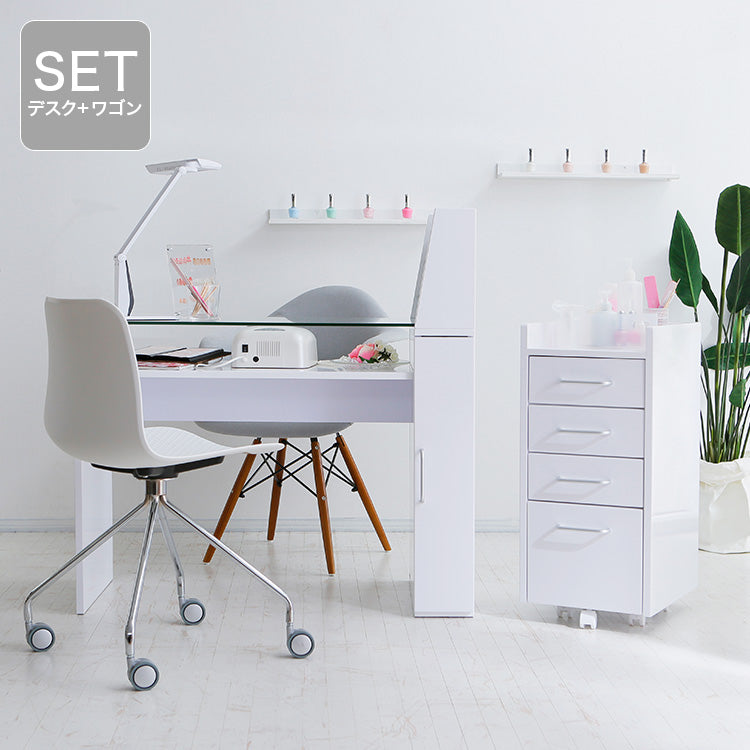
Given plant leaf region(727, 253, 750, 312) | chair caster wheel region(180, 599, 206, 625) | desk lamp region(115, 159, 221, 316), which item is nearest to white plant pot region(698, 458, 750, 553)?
plant leaf region(727, 253, 750, 312)

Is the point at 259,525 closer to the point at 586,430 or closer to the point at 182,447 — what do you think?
the point at 182,447

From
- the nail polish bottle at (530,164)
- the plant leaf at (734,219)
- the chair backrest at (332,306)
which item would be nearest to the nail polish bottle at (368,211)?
the chair backrest at (332,306)

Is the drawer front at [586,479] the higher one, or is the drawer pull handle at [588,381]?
the drawer pull handle at [588,381]

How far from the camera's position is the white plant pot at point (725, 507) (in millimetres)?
3475

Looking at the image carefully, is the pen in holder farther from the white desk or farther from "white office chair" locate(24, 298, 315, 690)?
"white office chair" locate(24, 298, 315, 690)

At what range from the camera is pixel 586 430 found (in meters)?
2.65

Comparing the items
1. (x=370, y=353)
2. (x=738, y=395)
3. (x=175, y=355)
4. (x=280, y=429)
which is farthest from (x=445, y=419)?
(x=738, y=395)

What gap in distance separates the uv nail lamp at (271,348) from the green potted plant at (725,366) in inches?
64.0

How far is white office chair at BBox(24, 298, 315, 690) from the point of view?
7.32 feet

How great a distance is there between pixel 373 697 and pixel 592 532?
0.80 m

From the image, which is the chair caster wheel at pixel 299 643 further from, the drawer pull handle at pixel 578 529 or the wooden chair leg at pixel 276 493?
the wooden chair leg at pixel 276 493

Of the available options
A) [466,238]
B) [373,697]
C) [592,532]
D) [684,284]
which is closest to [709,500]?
[684,284]

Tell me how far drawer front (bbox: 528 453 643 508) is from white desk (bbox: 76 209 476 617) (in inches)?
7.7

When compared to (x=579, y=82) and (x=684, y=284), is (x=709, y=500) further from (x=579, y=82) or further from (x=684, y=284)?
(x=579, y=82)
